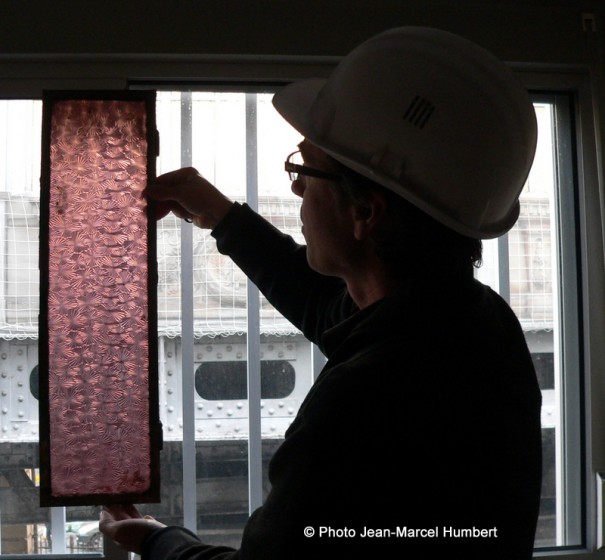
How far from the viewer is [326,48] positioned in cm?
160

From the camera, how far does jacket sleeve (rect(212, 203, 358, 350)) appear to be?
52.1 inches

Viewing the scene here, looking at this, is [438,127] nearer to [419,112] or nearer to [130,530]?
[419,112]

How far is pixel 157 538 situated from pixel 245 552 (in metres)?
0.27

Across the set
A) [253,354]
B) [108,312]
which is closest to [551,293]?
[253,354]

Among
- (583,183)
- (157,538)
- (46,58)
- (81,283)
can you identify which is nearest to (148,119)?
(81,283)

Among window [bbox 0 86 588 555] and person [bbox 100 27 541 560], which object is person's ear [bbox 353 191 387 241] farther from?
window [bbox 0 86 588 555]

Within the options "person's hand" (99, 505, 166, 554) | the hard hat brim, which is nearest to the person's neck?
the hard hat brim

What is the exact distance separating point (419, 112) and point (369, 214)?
164mm

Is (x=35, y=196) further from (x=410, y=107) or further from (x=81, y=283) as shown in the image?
(x=410, y=107)

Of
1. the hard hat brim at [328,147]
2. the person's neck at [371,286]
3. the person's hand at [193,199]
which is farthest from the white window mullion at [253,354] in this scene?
the person's neck at [371,286]

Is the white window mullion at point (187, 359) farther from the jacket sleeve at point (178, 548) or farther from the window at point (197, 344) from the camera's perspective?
the jacket sleeve at point (178, 548)

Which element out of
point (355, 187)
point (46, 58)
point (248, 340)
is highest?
point (46, 58)

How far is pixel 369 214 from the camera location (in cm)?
95

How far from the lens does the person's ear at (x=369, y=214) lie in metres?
0.94
